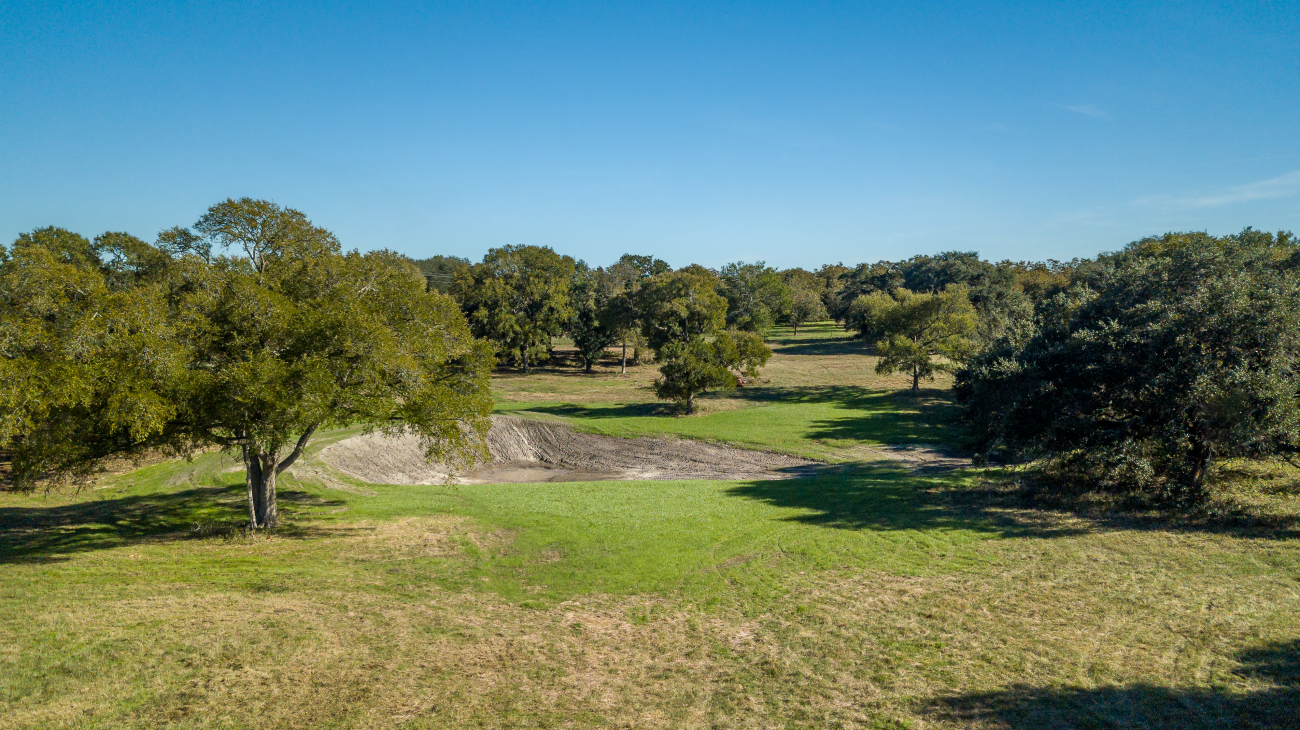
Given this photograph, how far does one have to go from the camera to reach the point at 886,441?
125 feet

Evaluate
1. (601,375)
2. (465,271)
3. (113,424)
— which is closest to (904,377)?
(601,375)

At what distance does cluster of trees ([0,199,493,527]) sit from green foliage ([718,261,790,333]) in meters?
65.7

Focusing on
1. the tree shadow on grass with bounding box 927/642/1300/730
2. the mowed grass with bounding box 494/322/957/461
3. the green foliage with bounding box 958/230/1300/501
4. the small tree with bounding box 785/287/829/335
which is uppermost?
the small tree with bounding box 785/287/829/335

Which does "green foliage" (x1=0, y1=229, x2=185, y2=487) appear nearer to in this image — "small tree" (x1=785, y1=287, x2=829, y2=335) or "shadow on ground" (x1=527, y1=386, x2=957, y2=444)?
"shadow on ground" (x1=527, y1=386, x2=957, y2=444)

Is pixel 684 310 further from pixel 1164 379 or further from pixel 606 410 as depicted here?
pixel 1164 379

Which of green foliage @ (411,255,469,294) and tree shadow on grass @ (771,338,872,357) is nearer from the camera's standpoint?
tree shadow on grass @ (771,338,872,357)

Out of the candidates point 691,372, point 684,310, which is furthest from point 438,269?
point 691,372

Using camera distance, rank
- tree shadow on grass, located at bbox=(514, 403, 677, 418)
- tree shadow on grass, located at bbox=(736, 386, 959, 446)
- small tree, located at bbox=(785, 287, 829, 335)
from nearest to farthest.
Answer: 1. tree shadow on grass, located at bbox=(736, 386, 959, 446)
2. tree shadow on grass, located at bbox=(514, 403, 677, 418)
3. small tree, located at bbox=(785, 287, 829, 335)

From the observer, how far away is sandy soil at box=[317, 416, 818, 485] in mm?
32938

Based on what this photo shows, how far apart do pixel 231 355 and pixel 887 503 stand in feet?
73.0

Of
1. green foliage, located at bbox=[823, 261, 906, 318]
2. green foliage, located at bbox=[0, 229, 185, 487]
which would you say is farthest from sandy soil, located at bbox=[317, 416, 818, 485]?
green foliage, located at bbox=[823, 261, 906, 318]

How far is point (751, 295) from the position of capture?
96312 millimetres

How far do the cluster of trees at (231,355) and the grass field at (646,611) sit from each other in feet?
11.2

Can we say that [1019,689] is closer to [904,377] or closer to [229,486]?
[229,486]
